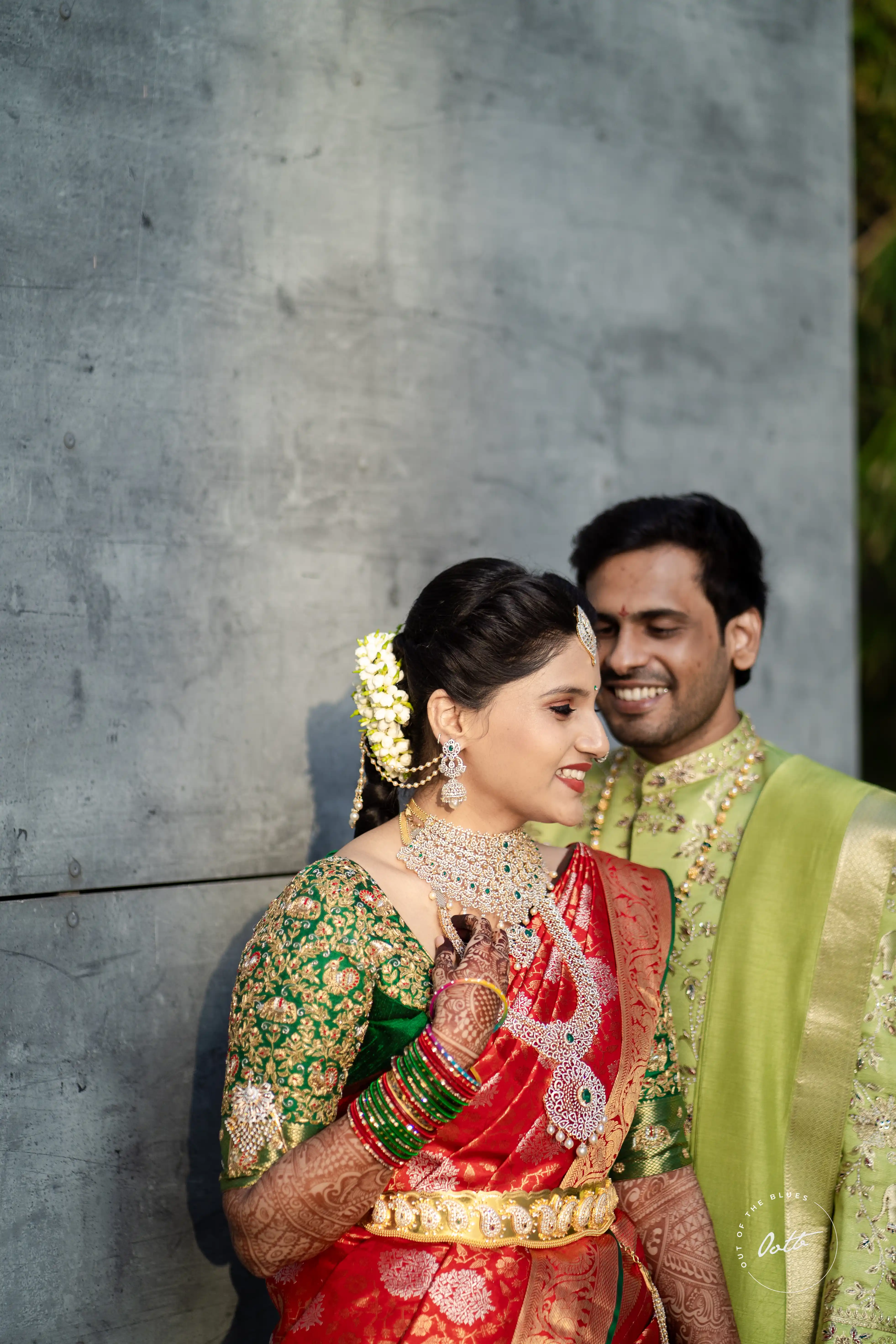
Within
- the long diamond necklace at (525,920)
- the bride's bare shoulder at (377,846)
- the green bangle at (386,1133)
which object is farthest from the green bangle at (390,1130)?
the bride's bare shoulder at (377,846)

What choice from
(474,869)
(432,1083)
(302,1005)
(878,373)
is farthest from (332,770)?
(878,373)

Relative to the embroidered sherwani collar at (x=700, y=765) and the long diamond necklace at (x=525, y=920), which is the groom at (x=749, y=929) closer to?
the embroidered sherwani collar at (x=700, y=765)

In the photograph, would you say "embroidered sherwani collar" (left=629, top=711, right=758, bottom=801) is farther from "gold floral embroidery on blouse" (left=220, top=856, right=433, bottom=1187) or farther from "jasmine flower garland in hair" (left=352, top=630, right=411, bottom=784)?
"gold floral embroidery on blouse" (left=220, top=856, right=433, bottom=1187)

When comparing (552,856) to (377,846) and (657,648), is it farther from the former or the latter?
(657,648)

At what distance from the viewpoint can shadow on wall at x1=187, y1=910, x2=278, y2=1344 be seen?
2453 mm

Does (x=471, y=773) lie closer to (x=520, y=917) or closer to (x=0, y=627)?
(x=520, y=917)

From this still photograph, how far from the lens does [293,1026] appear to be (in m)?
1.68

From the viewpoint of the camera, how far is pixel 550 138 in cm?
323

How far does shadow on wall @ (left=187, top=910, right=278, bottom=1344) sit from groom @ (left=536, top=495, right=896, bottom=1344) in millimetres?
785

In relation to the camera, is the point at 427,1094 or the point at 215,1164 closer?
the point at 427,1094

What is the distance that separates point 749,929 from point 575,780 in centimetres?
70

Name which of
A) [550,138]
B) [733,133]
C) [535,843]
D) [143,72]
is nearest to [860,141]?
[733,133]

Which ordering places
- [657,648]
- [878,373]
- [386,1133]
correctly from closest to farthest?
[386,1133], [657,648], [878,373]

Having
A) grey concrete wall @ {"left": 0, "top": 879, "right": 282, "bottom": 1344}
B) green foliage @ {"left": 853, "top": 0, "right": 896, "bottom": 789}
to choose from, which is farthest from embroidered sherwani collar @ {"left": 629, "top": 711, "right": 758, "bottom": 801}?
green foliage @ {"left": 853, "top": 0, "right": 896, "bottom": 789}
